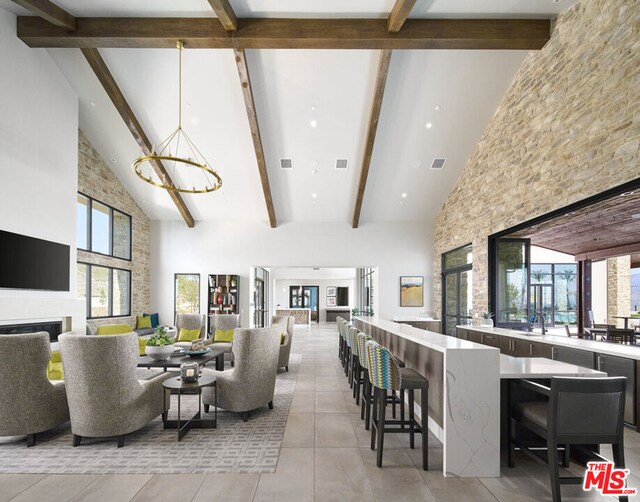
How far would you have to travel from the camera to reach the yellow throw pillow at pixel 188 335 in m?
8.09

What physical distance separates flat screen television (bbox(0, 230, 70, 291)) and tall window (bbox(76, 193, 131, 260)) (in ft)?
5.23

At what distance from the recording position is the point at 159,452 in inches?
141

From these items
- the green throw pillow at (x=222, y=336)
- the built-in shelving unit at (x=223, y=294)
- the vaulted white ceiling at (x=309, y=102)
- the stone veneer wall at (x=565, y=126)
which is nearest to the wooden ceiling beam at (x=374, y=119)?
the vaulted white ceiling at (x=309, y=102)

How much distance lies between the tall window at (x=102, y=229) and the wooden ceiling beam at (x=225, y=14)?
Answer: 478cm

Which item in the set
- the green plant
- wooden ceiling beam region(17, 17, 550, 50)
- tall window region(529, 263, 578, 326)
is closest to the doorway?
tall window region(529, 263, 578, 326)

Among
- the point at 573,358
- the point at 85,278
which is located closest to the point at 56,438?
the point at 85,278

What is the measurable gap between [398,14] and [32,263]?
638cm

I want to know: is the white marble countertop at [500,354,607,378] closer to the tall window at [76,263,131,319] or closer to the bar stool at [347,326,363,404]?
the bar stool at [347,326,363,404]

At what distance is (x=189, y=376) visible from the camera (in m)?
4.11

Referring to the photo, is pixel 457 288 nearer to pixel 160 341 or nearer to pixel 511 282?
pixel 511 282

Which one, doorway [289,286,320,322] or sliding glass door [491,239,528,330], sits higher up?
sliding glass door [491,239,528,330]

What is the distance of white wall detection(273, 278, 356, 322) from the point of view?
20.3 metres

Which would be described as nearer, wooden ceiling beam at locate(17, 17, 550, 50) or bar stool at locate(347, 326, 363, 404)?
bar stool at locate(347, 326, 363, 404)

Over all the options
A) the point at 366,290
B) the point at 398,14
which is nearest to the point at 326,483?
the point at 398,14
